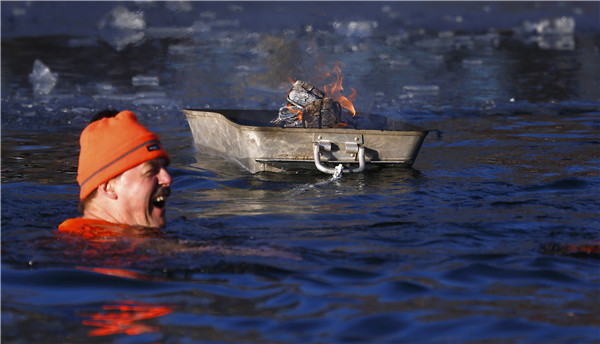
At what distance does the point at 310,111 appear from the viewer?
10273 millimetres

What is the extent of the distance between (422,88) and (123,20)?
1818cm

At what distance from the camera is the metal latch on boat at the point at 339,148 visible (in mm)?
9422

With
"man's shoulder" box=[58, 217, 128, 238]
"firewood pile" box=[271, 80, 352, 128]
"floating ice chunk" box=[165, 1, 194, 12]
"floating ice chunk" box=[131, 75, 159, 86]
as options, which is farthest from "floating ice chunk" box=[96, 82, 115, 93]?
"floating ice chunk" box=[165, 1, 194, 12]

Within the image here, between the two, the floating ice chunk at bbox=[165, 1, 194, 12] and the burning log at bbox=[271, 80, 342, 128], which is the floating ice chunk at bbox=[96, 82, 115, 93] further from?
the floating ice chunk at bbox=[165, 1, 194, 12]

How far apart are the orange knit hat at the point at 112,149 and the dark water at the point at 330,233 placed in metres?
0.51


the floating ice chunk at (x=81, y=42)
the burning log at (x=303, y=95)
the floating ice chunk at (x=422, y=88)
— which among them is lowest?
the burning log at (x=303, y=95)

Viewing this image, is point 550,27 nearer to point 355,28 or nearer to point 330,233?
point 355,28

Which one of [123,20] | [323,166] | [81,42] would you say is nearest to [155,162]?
[323,166]

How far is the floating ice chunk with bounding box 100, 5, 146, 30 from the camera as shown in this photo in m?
32.9

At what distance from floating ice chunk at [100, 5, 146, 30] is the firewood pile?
2303cm

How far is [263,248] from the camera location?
20.6 ft

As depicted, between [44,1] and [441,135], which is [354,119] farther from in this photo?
[44,1]

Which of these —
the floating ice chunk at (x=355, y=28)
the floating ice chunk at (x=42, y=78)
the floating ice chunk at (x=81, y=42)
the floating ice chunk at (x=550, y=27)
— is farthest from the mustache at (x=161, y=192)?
the floating ice chunk at (x=550, y=27)

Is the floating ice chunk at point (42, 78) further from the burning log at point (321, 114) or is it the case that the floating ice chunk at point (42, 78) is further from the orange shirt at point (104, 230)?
the orange shirt at point (104, 230)
